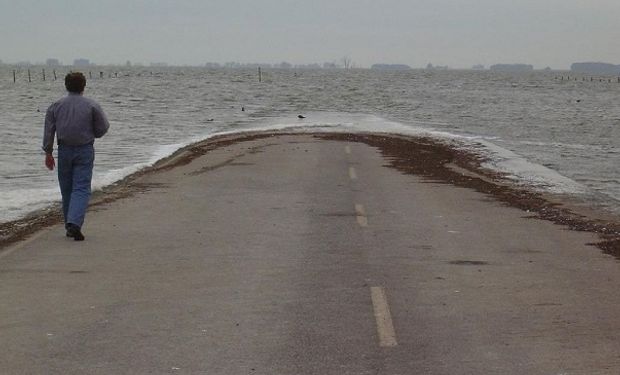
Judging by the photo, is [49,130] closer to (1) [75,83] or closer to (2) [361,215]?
(1) [75,83]

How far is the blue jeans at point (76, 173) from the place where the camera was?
1195 cm

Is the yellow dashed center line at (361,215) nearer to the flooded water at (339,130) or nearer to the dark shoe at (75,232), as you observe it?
the dark shoe at (75,232)

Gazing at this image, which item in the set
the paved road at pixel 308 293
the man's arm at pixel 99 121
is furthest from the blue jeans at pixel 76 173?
the paved road at pixel 308 293

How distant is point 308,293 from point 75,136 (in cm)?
450

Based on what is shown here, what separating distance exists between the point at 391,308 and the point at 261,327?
134 centimetres

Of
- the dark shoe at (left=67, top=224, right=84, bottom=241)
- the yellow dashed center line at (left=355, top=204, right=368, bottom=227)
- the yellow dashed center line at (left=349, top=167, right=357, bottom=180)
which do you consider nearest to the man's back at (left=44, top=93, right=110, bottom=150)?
the dark shoe at (left=67, top=224, right=84, bottom=241)

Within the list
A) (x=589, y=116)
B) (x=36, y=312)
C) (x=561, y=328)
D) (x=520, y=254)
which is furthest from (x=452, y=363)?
(x=589, y=116)

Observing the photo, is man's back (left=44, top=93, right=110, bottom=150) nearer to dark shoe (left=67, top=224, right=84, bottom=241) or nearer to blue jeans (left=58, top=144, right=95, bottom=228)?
blue jeans (left=58, top=144, right=95, bottom=228)

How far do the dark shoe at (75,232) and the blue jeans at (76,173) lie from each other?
2.4 inches

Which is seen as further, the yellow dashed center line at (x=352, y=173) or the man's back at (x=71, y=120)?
the yellow dashed center line at (x=352, y=173)

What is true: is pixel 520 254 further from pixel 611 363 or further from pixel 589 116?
pixel 589 116

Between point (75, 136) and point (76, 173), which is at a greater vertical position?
point (75, 136)

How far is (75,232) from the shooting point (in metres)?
12.1

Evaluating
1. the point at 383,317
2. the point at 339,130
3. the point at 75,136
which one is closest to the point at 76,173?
the point at 75,136
